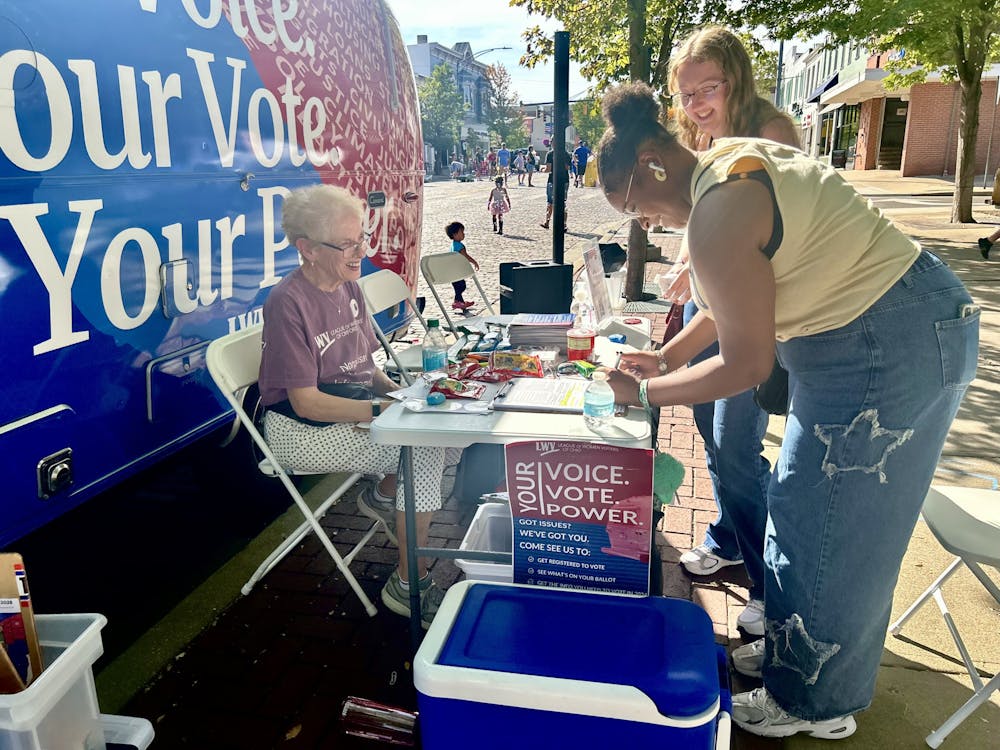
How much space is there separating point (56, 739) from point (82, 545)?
798 mm

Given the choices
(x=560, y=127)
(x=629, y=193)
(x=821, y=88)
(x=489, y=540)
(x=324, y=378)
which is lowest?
(x=489, y=540)

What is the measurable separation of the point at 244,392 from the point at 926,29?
1257cm

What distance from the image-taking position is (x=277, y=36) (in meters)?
3.20

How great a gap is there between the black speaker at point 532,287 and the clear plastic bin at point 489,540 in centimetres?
217

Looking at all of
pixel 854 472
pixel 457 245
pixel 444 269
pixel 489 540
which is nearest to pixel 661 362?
pixel 854 472

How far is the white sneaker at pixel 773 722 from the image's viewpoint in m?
2.17

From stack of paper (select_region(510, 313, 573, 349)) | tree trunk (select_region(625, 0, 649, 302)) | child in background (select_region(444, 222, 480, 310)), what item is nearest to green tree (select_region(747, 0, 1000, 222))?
tree trunk (select_region(625, 0, 649, 302))

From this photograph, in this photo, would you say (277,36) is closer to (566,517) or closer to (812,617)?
(566,517)

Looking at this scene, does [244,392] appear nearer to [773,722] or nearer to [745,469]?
[745,469]

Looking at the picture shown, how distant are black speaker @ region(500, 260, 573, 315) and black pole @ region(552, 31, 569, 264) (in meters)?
1.46

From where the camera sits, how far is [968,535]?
2.21 m

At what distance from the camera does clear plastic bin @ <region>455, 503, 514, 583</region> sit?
2428 mm

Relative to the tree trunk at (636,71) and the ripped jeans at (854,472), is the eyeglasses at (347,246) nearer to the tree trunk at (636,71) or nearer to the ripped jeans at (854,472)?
the ripped jeans at (854,472)

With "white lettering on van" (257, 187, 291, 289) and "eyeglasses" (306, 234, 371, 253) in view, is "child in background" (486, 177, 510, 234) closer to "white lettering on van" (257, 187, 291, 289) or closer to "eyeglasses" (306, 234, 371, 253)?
"white lettering on van" (257, 187, 291, 289)
